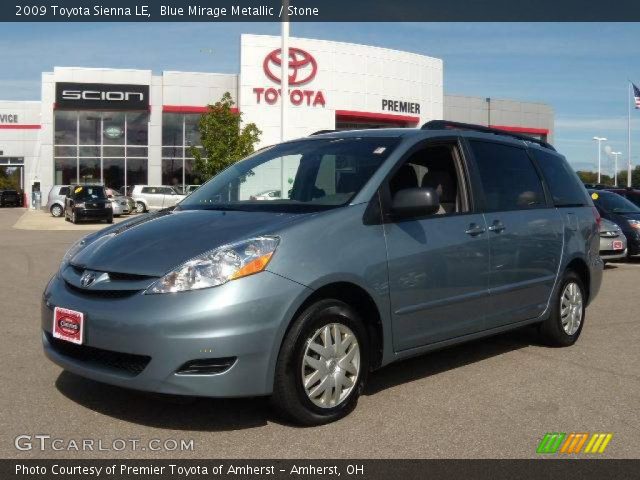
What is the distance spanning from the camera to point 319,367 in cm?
402

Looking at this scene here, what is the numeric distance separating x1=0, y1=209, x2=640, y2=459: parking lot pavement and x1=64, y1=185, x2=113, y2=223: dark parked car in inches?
984

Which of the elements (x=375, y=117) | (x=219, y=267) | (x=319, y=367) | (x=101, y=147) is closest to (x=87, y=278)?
(x=219, y=267)

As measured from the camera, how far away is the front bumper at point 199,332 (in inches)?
142

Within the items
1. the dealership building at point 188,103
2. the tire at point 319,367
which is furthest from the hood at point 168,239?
the dealership building at point 188,103

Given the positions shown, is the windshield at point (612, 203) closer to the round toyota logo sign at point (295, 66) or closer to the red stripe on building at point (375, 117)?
the round toyota logo sign at point (295, 66)

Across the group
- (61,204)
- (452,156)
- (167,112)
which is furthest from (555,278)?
(167,112)

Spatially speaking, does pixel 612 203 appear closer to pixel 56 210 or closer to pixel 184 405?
pixel 184 405

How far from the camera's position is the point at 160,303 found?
3.64m

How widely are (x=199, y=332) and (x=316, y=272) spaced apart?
2.41 ft

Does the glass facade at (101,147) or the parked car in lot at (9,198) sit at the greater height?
the glass facade at (101,147)

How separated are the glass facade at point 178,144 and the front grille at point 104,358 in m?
36.3

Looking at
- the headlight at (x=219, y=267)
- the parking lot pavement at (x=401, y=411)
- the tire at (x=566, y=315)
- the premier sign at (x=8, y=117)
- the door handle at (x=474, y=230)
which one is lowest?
the parking lot pavement at (x=401, y=411)

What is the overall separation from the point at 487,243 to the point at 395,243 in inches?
40.6
